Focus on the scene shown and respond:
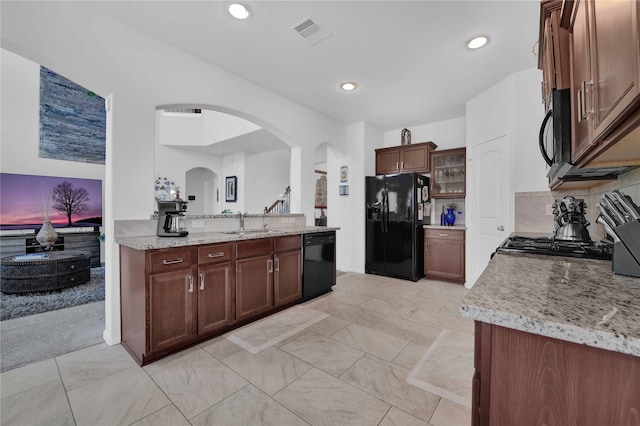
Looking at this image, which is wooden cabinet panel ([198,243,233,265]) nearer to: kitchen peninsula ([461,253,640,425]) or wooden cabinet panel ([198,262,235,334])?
wooden cabinet panel ([198,262,235,334])

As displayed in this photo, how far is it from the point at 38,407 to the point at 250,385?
47.1 inches

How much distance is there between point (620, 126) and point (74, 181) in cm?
713

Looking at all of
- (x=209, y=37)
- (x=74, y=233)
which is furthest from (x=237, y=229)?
(x=74, y=233)

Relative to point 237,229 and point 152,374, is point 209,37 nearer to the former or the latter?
point 237,229

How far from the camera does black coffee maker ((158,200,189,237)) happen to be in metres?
2.38

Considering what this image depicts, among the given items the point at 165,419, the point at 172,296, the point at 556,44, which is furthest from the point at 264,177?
the point at 556,44

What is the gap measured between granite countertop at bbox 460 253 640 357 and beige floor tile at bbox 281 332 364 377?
1369 millimetres

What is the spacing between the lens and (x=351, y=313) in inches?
116

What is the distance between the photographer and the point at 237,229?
3.23 metres

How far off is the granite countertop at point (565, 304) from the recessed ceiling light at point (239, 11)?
2.52 meters

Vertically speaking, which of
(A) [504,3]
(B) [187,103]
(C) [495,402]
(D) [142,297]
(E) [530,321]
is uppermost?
(A) [504,3]

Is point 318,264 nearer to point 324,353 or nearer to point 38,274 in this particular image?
point 324,353

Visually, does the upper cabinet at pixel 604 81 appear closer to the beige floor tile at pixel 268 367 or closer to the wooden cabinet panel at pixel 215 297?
the beige floor tile at pixel 268 367

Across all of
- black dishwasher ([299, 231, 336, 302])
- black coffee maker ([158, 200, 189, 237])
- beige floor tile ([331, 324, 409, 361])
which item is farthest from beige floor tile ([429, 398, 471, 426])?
black coffee maker ([158, 200, 189, 237])
